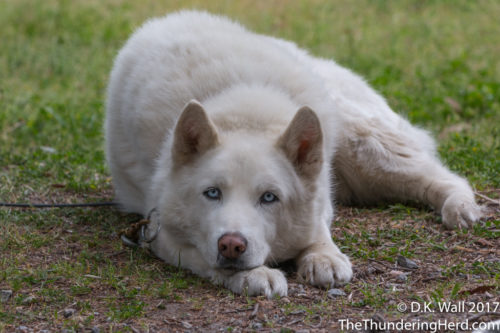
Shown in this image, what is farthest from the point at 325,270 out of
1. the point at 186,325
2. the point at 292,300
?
the point at 186,325

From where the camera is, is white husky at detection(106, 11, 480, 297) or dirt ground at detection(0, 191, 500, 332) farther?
white husky at detection(106, 11, 480, 297)

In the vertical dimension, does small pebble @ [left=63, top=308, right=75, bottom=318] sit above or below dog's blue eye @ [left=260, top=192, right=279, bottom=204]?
below

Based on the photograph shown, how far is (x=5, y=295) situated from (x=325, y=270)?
1.88 metres

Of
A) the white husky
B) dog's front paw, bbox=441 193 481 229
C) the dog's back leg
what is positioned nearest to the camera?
the white husky

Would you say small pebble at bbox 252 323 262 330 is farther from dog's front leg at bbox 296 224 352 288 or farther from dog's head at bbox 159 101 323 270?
dog's front leg at bbox 296 224 352 288

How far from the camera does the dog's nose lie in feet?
12.2

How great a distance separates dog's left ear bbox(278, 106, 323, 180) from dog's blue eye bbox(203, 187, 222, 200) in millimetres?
488

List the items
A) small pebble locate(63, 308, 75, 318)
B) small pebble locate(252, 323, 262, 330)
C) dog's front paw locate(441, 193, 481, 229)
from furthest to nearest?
dog's front paw locate(441, 193, 481, 229) → small pebble locate(63, 308, 75, 318) → small pebble locate(252, 323, 262, 330)

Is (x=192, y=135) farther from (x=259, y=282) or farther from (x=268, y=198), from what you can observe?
(x=259, y=282)

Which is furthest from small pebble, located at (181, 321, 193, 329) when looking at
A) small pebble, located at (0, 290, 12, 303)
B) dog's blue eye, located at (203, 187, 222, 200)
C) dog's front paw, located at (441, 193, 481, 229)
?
dog's front paw, located at (441, 193, 481, 229)

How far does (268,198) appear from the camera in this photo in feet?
13.1

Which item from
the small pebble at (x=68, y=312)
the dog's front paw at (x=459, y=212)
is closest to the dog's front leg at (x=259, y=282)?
the small pebble at (x=68, y=312)

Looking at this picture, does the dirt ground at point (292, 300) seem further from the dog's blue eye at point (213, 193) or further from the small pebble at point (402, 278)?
the dog's blue eye at point (213, 193)

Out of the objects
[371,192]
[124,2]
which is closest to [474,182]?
[371,192]
